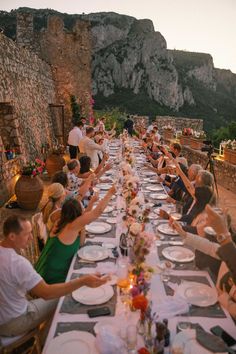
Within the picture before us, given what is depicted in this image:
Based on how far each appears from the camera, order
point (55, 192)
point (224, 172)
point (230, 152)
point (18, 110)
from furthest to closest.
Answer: point (224, 172) → point (230, 152) → point (18, 110) → point (55, 192)

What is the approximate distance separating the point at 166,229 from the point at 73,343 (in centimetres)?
193

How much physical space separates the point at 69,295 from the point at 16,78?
27.2 feet

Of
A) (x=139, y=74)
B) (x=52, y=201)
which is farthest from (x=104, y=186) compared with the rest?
(x=139, y=74)

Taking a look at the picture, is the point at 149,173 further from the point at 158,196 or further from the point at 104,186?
the point at 158,196

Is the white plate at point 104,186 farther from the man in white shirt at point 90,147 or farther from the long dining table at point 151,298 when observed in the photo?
the long dining table at point 151,298

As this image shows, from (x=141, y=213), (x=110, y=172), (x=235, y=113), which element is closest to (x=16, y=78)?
(x=110, y=172)

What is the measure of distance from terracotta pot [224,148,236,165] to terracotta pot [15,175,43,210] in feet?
18.0

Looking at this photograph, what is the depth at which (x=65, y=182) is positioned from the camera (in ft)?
14.2

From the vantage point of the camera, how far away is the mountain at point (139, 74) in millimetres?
45469

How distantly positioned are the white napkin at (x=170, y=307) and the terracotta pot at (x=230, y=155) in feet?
24.6

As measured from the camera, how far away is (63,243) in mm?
2916

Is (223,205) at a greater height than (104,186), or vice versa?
(104,186)

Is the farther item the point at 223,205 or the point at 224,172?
the point at 224,172

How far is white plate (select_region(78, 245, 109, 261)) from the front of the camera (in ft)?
9.53
